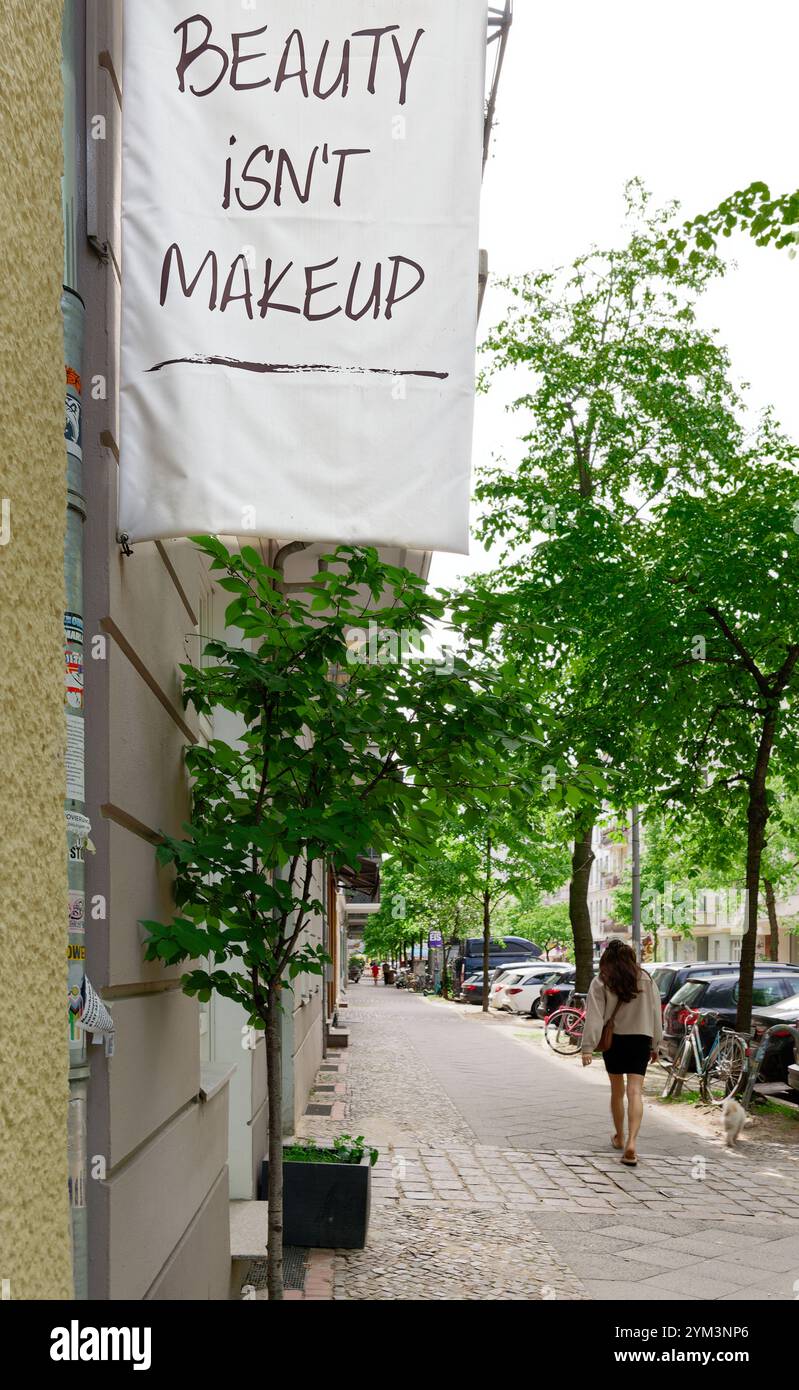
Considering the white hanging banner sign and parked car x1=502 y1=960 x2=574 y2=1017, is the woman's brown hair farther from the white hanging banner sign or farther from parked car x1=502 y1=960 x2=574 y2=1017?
parked car x1=502 y1=960 x2=574 y2=1017

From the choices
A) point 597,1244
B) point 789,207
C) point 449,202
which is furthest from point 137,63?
point 597,1244

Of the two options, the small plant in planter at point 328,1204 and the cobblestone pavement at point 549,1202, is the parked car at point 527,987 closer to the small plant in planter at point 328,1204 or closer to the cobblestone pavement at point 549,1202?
the cobblestone pavement at point 549,1202

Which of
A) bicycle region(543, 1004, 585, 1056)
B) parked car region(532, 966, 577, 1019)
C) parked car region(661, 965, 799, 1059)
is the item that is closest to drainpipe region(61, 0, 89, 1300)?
parked car region(661, 965, 799, 1059)

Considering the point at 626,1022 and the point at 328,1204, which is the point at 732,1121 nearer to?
the point at 626,1022

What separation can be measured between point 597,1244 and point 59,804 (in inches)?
262

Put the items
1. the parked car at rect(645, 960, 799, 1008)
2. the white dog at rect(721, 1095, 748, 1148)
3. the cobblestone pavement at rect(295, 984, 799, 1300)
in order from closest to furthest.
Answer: the cobblestone pavement at rect(295, 984, 799, 1300) → the white dog at rect(721, 1095, 748, 1148) → the parked car at rect(645, 960, 799, 1008)

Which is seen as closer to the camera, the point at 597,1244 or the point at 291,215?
the point at 291,215

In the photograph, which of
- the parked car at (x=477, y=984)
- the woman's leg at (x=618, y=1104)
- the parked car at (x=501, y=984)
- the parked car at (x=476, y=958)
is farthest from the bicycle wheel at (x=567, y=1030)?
the parked car at (x=476, y=958)

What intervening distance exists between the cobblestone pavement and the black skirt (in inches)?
30.3

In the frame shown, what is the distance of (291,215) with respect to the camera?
10.4ft

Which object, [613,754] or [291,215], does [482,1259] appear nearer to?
[291,215]

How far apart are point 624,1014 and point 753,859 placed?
10.7 ft

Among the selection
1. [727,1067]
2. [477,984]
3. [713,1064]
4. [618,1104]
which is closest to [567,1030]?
[713,1064]

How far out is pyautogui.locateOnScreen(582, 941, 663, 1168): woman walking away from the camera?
10.7m
